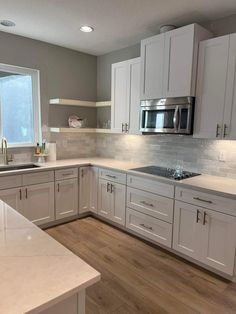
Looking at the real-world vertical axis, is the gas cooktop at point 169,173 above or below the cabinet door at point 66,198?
above

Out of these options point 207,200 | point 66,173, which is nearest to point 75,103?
point 66,173

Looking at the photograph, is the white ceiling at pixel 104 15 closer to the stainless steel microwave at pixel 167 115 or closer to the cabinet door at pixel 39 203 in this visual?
the stainless steel microwave at pixel 167 115

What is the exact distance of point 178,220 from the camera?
2.60 meters

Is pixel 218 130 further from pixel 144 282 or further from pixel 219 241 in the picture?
pixel 144 282

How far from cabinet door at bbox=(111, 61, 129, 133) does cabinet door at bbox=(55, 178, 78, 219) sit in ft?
3.53

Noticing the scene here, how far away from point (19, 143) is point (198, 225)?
2.79 metres

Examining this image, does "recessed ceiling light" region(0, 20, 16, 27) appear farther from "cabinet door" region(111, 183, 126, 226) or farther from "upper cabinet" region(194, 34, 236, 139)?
"cabinet door" region(111, 183, 126, 226)

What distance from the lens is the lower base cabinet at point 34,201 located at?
9.70 feet

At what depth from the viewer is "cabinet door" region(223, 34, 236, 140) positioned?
2336 mm

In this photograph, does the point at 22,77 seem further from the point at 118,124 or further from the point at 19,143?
the point at 118,124

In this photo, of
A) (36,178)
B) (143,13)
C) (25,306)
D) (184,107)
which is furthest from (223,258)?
(143,13)

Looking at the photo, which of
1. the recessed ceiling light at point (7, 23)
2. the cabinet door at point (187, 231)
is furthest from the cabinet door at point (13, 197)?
the recessed ceiling light at point (7, 23)

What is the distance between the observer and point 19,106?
11.8ft

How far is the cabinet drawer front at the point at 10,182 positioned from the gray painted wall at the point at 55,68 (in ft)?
3.85
